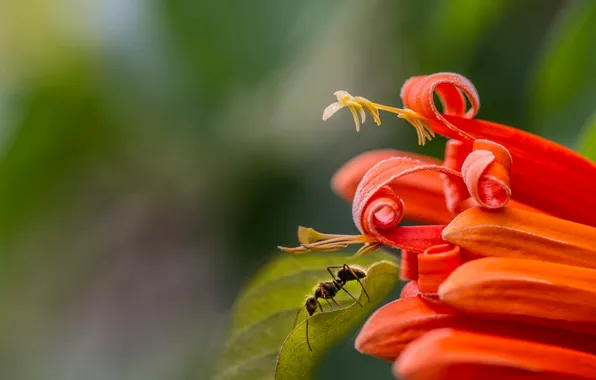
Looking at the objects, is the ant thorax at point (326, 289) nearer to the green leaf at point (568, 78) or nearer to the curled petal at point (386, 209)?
the curled petal at point (386, 209)

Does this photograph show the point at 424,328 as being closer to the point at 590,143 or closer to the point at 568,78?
the point at 590,143

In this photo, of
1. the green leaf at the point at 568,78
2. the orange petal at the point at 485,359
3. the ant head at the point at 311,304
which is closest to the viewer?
the orange petal at the point at 485,359

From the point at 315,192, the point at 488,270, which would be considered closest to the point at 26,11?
the point at 315,192

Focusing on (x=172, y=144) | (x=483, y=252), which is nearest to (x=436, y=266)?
(x=483, y=252)

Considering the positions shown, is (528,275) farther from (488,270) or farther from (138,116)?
(138,116)

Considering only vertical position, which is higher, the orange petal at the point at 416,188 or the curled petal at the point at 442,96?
the curled petal at the point at 442,96

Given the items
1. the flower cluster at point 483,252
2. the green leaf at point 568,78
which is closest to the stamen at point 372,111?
the flower cluster at point 483,252

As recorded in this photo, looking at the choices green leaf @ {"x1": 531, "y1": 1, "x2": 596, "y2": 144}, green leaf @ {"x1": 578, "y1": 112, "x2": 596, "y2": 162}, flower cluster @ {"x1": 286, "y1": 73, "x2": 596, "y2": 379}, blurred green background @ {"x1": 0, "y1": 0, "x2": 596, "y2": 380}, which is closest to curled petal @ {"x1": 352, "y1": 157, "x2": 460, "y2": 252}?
flower cluster @ {"x1": 286, "y1": 73, "x2": 596, "y2": 379}
